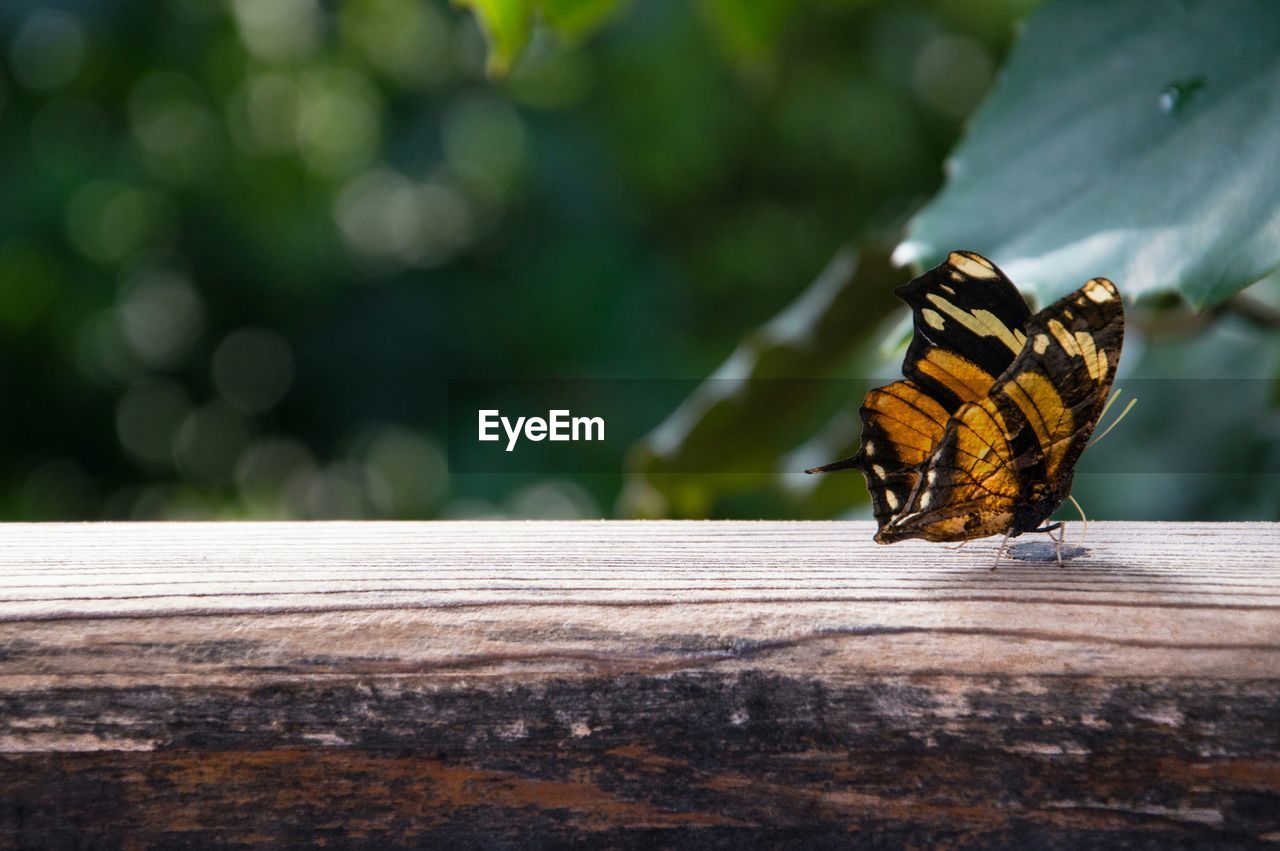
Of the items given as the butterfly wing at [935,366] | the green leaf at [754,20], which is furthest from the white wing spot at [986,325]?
the green leaf at [754,20]

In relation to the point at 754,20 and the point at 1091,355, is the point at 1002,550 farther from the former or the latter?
the point at 754,20

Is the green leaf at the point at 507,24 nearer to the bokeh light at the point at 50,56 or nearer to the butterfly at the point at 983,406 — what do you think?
the butterfly at the point at 983,406

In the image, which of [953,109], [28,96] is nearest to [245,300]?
[28,96]

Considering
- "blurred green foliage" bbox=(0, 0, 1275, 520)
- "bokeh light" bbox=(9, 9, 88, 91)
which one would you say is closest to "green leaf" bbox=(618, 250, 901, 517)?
"blurred green foliage" bbox=(0, 0, 1275, 520)

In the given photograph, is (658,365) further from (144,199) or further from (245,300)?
(144,199)

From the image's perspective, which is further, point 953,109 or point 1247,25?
point 953,109
